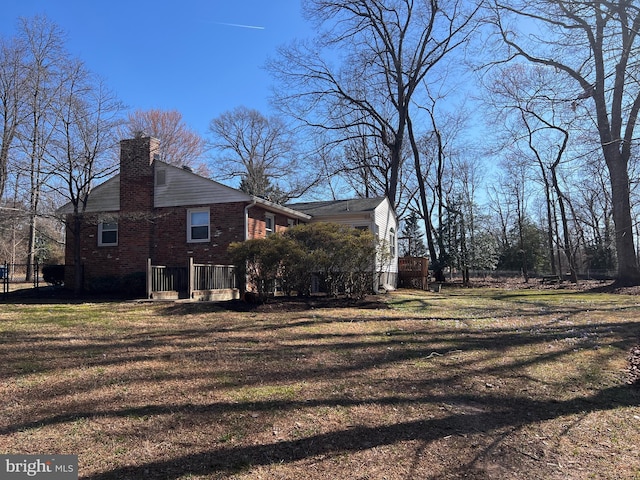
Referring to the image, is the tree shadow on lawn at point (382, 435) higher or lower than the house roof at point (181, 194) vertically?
lower

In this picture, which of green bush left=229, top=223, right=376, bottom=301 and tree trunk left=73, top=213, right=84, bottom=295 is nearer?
green bush left=229, top=223, right=376, bottom=301

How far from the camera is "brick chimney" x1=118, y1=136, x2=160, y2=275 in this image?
16.6 m

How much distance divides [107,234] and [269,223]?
20.7 feet

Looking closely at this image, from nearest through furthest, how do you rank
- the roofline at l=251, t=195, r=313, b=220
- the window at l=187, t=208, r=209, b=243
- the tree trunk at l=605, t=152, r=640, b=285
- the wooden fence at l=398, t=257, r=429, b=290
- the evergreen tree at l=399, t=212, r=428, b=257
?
the tree trunk at l=605, t=152, r=640, b=285 → the roofline at l=251, t=195, r=313, b=220 → the window at l=187, t=208, r=209, b=243 → the wooden fence at l=398, t=257, r=429, b=290 → the evergreen tree at l=399, t=212, r=428, b=257

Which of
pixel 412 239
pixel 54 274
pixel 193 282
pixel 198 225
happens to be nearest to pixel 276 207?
pixel 198 225

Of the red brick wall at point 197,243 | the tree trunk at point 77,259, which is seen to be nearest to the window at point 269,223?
the red brick wall at point 197,243

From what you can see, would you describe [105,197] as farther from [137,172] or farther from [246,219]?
[246,219]

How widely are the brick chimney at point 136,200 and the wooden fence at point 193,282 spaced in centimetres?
254

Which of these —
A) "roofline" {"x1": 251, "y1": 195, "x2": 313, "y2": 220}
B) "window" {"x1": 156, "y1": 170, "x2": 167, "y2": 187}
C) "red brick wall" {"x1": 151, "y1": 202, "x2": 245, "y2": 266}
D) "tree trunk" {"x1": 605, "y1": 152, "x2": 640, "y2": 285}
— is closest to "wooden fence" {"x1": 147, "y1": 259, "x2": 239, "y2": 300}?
"red brick wall" {"x1": 151, "y1": 202, "x2": 245, "y2": 266}

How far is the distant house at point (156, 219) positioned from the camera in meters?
15.6

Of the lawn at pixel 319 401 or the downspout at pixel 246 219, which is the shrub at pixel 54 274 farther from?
the lawn at pixel 319 401

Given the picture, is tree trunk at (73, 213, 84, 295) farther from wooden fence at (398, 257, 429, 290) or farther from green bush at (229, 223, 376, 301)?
wooden fence at (398, 257, 429, 290)

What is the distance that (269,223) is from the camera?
17516 mm

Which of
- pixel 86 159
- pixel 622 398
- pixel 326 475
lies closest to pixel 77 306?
pixel 86 159
